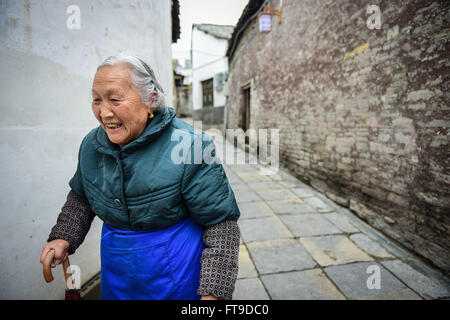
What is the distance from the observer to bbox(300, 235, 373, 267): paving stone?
8.52 feet

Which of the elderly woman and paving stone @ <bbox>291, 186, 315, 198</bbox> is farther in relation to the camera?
paving stone @ <bbox>291, 186, 315, 198</bbox>

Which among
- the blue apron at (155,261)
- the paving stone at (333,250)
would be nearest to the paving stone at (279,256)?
the paving stone at (333,250)

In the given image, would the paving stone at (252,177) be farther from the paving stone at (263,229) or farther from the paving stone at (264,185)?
the paving stone at (263,229)

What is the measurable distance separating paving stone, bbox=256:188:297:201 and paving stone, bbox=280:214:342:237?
0.81 metres

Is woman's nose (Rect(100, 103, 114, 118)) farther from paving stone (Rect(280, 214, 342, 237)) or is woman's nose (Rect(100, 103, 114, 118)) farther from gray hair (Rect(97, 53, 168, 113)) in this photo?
paving stone (Rect(280, 214, 342, 237))

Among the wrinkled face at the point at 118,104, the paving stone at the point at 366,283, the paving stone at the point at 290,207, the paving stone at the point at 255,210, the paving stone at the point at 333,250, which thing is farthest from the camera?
the paving stone at the point at 290,207

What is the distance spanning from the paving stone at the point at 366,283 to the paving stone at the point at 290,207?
142 centimetres

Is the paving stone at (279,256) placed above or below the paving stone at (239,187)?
below

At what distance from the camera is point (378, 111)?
307cm

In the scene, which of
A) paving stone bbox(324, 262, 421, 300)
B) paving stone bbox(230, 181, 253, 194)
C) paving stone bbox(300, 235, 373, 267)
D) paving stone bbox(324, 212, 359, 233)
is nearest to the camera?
paving stone bbox(324, 262, 421, 300)

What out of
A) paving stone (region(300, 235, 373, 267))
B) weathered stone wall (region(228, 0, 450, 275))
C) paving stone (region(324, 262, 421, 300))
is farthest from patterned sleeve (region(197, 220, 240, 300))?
weathered stone wall (region(228, 0, 450, 275))

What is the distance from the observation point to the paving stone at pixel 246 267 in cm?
239

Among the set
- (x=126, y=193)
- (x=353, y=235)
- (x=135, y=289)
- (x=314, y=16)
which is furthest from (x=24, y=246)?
(x=314, y=16)

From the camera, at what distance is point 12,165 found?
1.43 m
